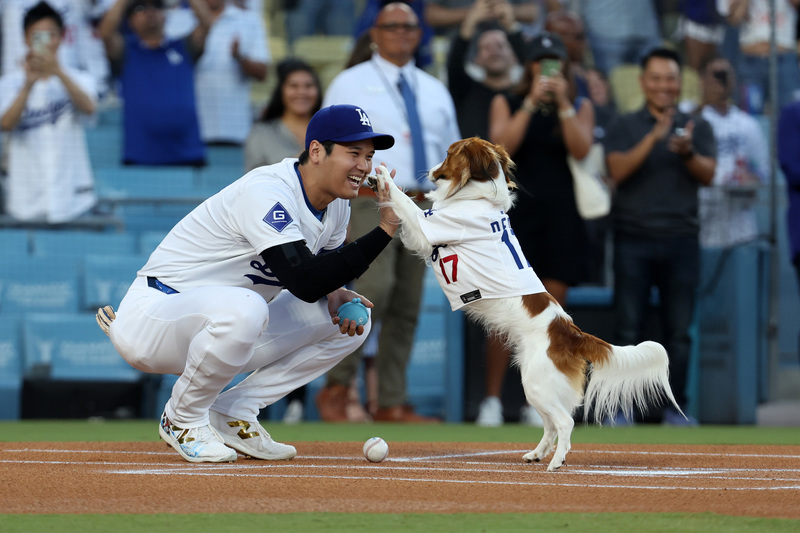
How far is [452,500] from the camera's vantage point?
3.67 metres

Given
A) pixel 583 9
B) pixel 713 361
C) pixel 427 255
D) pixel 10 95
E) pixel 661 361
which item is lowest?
pixel 713 361

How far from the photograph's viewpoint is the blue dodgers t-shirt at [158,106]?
10117 millimetres

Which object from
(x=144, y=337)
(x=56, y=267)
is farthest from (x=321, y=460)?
(x=56, y=267)

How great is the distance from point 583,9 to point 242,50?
11.7 feet

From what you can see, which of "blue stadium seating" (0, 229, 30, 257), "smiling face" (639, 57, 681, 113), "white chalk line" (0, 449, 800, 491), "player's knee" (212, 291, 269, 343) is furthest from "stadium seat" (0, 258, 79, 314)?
"smiling face" (639, 57, 681, 113)

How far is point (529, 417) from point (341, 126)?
4.02 m

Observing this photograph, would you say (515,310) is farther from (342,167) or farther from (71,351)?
(71,351)

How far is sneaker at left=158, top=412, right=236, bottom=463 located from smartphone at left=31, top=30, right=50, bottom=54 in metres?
6.10

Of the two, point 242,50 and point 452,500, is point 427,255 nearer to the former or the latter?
point 452,500

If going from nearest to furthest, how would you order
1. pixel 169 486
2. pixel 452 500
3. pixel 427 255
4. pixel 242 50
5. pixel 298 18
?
pixel 452 500, pixel 169 486, pixel 427 255, pixel 242 50, pixel 298 18

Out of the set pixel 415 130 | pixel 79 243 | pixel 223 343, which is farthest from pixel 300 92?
pixel 223 343

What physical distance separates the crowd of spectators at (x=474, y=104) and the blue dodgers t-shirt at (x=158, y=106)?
17 millimetres

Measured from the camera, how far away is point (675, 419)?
8.31 m

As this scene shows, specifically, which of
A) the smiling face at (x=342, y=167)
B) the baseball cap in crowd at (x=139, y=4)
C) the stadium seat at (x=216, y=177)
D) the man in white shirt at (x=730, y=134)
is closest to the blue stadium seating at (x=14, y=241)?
the stadium seat at (x=216, y=177)
